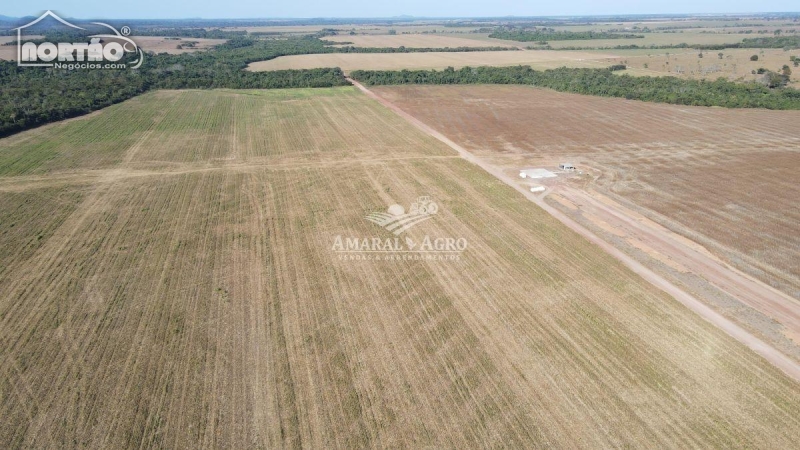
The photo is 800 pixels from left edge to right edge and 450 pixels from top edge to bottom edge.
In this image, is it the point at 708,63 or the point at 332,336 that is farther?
the point at 708,63

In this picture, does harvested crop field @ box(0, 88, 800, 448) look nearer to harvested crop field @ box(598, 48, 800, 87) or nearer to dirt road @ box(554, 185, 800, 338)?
dirt road @ box(554, 185, 800, 338)

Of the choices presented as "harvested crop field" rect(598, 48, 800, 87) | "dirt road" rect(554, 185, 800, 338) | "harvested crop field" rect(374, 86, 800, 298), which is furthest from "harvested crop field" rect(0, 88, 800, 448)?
"harvested crop field" rect(598, 48, 800, 87)

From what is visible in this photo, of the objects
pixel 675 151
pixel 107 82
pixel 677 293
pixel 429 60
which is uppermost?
pixel 429 60

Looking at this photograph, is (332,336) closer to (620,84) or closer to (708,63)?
(620,84)

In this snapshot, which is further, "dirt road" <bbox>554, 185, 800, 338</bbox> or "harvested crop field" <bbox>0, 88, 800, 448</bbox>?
"dirt road" <bbox>554, 185, 800, 338</bbox>

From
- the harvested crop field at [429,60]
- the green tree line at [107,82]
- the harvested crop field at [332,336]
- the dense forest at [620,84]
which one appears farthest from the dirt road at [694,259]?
the harvested crop field at [429,60]

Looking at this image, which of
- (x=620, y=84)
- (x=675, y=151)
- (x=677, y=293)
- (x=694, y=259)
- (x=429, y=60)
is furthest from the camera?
(x=429, y=60)

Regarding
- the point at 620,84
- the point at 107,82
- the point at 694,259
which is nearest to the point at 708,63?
the point at 620,84
